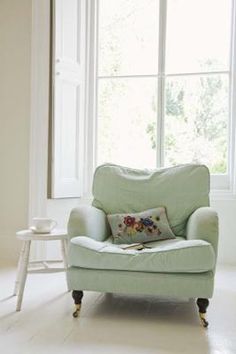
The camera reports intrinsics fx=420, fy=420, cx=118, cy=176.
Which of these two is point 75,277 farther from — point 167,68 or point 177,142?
point 167,68

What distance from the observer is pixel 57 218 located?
378 cm

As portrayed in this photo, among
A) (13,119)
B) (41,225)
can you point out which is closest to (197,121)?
(13,119)

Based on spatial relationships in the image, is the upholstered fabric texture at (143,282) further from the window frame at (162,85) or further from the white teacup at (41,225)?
the window frame at (162,85)

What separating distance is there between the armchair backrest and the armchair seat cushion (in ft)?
1.93

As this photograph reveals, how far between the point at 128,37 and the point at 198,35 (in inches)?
26.9

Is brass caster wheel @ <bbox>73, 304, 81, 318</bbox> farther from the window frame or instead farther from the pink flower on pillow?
the window frame

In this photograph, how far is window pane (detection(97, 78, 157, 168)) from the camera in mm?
4094

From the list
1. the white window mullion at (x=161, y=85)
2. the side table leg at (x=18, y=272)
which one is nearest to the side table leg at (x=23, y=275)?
the side table leg at (x=18, y=272)

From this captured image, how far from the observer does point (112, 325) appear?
2279 mm

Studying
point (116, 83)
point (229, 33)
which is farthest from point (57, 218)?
point (229, 33)

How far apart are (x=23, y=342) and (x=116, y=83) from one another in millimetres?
2789

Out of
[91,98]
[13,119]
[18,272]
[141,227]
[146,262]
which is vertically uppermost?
[91,98]

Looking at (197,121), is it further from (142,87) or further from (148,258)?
(148,258)

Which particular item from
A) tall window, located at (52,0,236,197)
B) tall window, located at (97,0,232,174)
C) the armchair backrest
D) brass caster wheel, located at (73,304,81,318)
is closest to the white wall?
tall window, located at (52,0,236,197)
